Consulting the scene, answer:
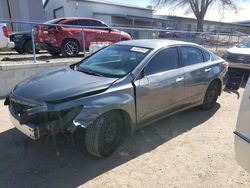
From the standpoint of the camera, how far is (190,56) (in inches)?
180

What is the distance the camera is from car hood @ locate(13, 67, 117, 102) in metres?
2.85

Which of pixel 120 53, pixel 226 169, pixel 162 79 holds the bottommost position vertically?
pixel 226 169

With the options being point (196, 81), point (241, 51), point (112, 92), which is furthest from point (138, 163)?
point (241, 51)

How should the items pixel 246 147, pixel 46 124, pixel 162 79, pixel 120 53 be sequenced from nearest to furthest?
1. pixel 246 147
2. pixel 46 124
3. pixel 162 79
4. pixel 120 53

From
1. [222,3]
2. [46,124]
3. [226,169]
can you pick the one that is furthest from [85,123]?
[222,3]

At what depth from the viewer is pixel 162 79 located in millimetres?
3779

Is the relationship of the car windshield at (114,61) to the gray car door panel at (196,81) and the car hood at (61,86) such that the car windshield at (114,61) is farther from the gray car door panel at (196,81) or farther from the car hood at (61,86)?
the gray car door panel at (196,81)

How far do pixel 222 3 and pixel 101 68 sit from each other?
34.7m

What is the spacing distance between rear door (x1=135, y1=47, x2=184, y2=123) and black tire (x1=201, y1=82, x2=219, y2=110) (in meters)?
1.06

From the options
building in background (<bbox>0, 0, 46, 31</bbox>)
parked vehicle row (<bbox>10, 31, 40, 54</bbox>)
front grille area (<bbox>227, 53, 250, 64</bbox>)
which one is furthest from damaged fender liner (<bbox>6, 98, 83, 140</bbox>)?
building in background (<bbox>0, 0, 46, 31</bbox>)

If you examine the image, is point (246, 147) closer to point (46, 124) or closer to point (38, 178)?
point (46, 124)

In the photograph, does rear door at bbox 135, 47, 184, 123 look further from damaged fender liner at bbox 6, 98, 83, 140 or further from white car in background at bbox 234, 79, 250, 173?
white car in background at bbox 234, 79, 250, 173

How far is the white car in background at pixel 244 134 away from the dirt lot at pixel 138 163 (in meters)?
0.67

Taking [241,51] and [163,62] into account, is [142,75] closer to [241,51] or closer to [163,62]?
[163,62]
